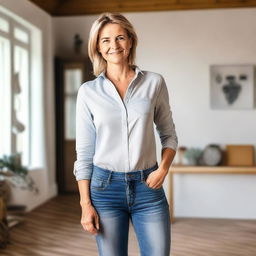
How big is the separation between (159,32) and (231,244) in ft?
8.97

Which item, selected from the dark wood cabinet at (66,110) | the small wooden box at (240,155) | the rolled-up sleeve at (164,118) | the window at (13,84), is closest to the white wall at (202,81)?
the small wooden box at (240,155)

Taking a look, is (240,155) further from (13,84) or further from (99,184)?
(99,184)

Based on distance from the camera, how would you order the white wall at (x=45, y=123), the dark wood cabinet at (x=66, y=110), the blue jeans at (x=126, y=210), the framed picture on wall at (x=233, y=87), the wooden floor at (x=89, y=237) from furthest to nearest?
the dark wood cabinet at (x=66, y=110) < the white wall at (x=45, y=123) < the framed picture on wall at (x=233, y=87) < the wooden floor at (x=89, y=237) < the blue jeans at (x=126, y=210)

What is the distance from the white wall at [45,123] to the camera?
5667 mm

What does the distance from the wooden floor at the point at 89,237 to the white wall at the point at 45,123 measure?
1.44 feet

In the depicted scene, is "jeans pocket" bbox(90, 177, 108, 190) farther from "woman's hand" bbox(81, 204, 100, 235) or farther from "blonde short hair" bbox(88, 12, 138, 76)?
"blonde short hair" bbox(88, 12, 138, 76)

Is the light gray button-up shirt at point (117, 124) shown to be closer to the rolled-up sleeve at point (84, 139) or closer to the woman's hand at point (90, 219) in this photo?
the rolled-up sleeve at point (84, 139)

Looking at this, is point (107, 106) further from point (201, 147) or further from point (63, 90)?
point (63, 90)

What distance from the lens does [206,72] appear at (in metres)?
5.54

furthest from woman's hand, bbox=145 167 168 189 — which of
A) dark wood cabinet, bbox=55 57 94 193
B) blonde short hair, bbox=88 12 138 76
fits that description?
dark wood cabinet, bbox=55 57 94 193

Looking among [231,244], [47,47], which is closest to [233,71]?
[231,244]

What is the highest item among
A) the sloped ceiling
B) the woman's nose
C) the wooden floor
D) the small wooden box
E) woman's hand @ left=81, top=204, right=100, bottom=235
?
the sloped ceiling

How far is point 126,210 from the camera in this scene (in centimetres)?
156

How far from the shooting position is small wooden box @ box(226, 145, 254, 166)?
5207 millimetres
